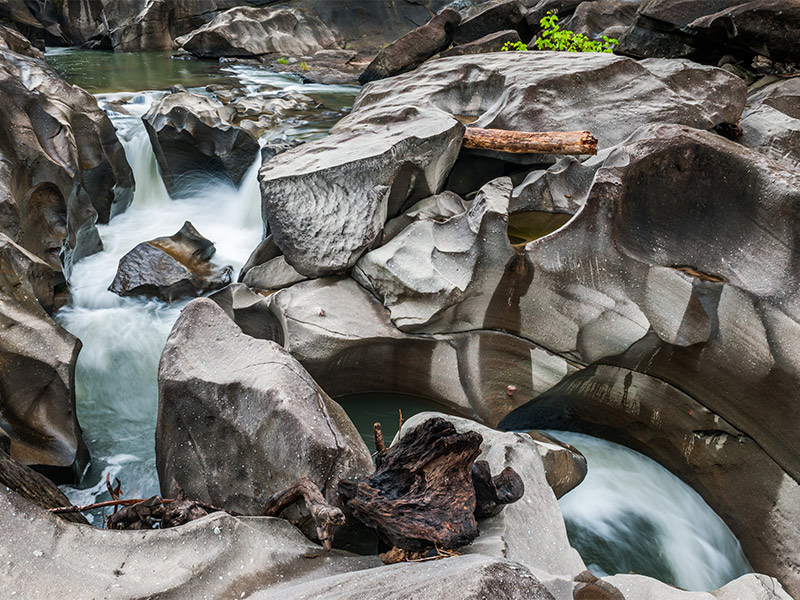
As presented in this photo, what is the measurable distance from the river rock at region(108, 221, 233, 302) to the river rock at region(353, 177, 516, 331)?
2.12 m

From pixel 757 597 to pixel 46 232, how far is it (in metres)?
6.62

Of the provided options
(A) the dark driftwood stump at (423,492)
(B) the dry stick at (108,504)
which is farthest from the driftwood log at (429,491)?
(B) the dry stick at (108,504)

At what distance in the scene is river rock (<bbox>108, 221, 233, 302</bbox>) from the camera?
601 cm

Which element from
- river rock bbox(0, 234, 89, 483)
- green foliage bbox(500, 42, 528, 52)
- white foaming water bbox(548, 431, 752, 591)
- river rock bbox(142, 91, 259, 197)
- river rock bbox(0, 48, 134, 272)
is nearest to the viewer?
river rock bbox(0, 234, 89, 483)

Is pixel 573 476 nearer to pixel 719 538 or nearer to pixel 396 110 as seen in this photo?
pixel 719 538

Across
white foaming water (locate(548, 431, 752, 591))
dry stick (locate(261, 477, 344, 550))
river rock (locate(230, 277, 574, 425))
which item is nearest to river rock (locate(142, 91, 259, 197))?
river rock (locate(230, 277, 574, 425))

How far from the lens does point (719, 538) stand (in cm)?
419

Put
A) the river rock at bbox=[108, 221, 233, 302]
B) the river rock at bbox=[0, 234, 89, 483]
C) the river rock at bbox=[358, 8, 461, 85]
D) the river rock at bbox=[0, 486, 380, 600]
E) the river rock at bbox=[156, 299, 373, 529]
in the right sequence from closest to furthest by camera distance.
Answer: the river rock at bbox=[0, 486, 380, 600] < the river rock at bbox=[156, 299, 373, 529] < the river rock at bbox=[0, 234, 89, 483] < the river rock at bbox=[108, 221, 233, 302] < the river rock at bbox=[358, 8, 461, 85]

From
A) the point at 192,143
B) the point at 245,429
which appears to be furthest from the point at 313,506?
the point at 192,143

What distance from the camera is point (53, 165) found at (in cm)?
587

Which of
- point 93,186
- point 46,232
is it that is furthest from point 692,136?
point 93,186

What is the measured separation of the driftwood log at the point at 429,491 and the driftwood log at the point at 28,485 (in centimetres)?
142

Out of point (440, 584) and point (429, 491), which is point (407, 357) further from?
point (440, 584)

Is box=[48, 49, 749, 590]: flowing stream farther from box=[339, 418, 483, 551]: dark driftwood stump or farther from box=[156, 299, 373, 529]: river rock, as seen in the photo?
box=[339, 418, 483, 551]: dark driftwood stump
